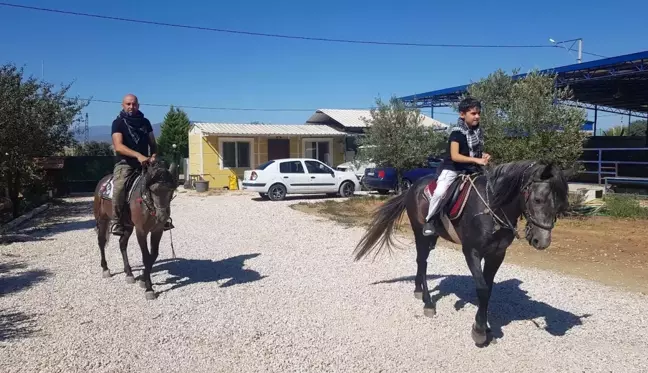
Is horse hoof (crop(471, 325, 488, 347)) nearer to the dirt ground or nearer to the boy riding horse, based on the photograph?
the boy riding horse

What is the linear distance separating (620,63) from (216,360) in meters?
18.1

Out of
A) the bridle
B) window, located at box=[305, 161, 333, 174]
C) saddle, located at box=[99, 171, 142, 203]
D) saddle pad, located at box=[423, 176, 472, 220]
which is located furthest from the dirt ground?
window, located at box=[305, 161, 333, 174]

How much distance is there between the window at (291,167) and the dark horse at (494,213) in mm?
13930

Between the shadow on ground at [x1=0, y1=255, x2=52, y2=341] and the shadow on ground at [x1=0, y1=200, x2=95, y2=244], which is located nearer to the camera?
the shadow on ground at [x1=0, y1=255, x2=52, y2=341]

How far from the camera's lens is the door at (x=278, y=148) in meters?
26.8

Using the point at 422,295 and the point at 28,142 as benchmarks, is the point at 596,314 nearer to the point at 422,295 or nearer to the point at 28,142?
the point at 422,295

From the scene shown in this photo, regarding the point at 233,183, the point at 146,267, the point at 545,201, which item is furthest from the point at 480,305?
the point at 233,183

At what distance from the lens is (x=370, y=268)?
7922mm

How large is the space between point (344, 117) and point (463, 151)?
83.8ft

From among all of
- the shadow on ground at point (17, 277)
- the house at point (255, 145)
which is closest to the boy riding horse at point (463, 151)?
the shadow on ground at point (17, 277)

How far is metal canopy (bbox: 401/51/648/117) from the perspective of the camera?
56.9ft

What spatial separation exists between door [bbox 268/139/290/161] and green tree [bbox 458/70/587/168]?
1501cm

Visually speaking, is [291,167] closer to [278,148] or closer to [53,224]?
[278,148]

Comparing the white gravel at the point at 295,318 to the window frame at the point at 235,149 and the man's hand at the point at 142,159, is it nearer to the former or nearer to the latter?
the man's hand at the point at 142,159
